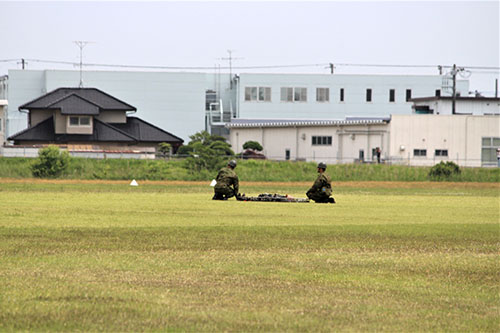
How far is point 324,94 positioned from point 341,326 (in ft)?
284

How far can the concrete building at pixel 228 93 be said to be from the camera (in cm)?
9038

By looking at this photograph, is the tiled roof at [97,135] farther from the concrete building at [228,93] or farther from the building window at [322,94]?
the building window at [322,94]

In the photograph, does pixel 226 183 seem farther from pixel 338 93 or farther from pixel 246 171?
pixel 338 93

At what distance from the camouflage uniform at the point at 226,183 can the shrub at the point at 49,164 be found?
29.4 metres

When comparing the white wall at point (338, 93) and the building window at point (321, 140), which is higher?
the white wall at point (338, 93)

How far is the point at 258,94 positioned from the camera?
92.7 metres

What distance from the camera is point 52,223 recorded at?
17125 millimetres

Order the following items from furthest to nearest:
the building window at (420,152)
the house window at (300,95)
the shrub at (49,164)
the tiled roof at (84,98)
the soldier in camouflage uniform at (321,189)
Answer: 1. the house window at (300,95)
2. the tiled roof at (84,98)
3. the building window at (420,152)
4. the shrub at (49,164)
5. the soldier in camouflage uniform at (321,189)

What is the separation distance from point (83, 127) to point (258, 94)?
25.1 metres

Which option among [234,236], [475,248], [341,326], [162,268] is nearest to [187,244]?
[234,236]

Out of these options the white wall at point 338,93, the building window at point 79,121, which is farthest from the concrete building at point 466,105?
the building window at point 79,121

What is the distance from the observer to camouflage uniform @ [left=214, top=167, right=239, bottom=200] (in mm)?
24828

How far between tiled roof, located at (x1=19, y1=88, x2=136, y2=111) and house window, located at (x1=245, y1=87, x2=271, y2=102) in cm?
1848

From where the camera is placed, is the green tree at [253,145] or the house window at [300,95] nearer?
the green tree at [253,145]
